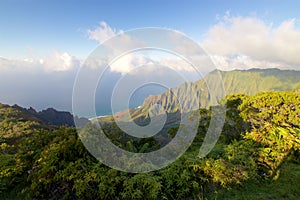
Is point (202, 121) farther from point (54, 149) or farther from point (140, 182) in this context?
point (54, 149)

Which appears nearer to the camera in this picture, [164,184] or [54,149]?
[164,184]

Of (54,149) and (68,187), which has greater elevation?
(54,149)

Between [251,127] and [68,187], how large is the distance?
8.40 metres

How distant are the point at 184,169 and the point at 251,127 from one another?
532 cm

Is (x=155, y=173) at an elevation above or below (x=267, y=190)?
above

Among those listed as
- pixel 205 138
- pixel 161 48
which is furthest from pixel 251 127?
pixel 161 48

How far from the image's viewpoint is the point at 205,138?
941 cm

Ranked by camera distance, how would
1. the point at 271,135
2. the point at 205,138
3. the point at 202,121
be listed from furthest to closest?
1. the point at 202,121
2. the point at 205,138
3. the point at 271,135

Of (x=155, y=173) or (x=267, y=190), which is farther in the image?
(x=155, y=173)

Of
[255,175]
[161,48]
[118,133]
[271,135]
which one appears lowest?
[255,175]

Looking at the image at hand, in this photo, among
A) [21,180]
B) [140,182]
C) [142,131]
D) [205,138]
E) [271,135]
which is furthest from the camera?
[205,138]

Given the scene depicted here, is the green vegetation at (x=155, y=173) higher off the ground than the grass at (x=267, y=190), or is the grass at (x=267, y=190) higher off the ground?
the green vegetation at (x=155, y=173)

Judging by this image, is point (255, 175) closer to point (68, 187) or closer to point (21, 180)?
point (68, 187)

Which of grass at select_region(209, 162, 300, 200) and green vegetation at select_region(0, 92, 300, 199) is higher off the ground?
green vegetation at select_region(0, 92, 300, 199)
